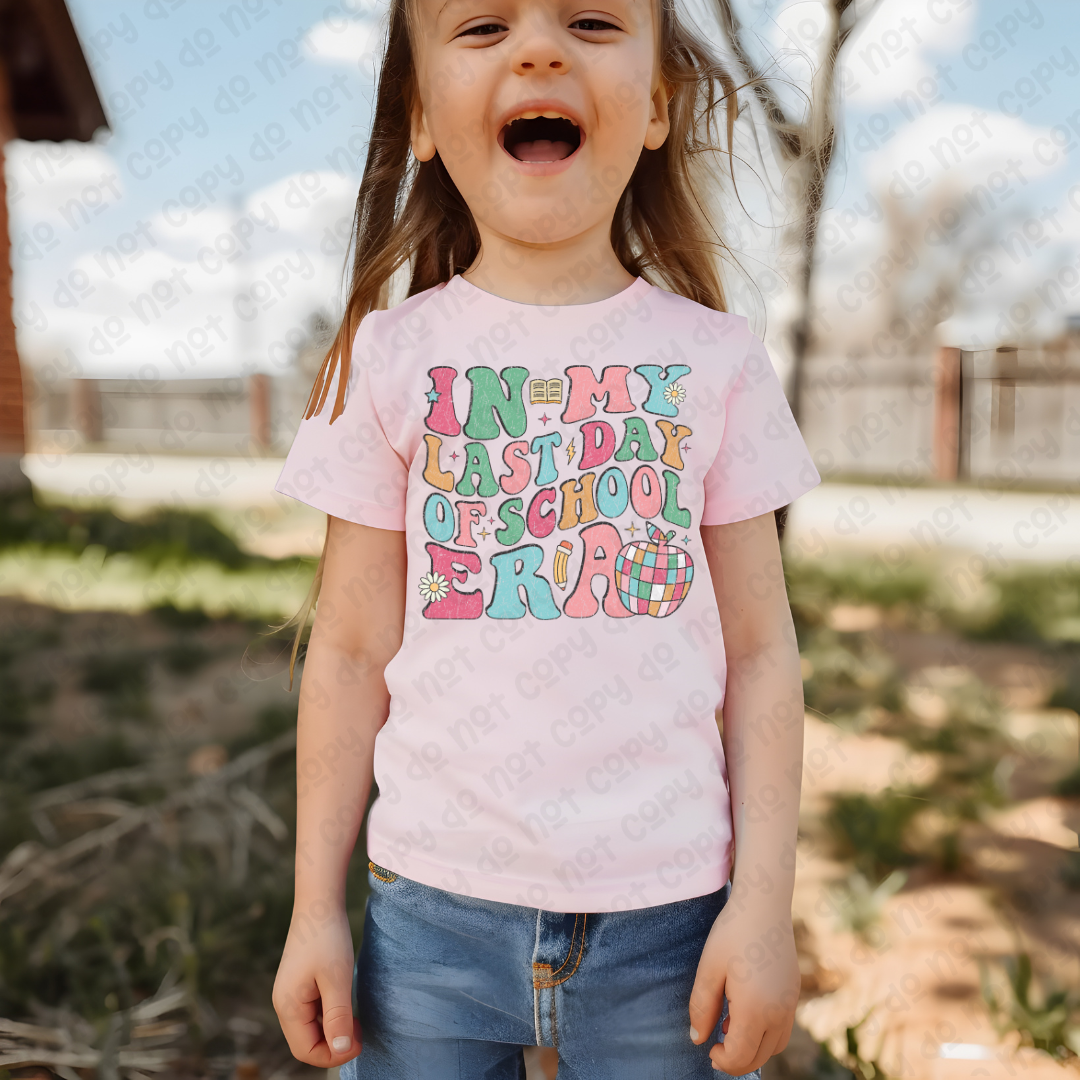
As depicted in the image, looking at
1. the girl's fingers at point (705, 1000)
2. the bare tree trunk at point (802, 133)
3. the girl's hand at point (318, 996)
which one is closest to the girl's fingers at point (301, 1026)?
the girl's hand at point (318, 996)

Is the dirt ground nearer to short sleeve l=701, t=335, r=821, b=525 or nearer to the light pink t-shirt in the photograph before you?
the light pink t-shirt

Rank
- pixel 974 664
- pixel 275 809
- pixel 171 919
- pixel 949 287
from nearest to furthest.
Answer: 1. pixel 171 919
2. pixel 275 809
3. pixel 974 664
4. pixel 949 287

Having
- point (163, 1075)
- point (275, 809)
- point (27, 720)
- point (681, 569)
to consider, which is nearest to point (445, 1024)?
point (681, 569)

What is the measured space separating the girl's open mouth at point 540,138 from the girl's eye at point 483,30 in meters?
0.09

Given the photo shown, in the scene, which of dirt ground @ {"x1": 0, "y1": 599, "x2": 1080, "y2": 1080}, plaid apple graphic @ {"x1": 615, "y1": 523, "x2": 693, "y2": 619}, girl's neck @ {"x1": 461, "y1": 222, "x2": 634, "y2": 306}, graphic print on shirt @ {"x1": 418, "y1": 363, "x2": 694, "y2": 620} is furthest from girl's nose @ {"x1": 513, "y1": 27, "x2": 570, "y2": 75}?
dirt ground @ {"x1": 0, "y1": 599, "x2": 1080, "y2": 1080}

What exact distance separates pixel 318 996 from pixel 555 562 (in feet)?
1.64

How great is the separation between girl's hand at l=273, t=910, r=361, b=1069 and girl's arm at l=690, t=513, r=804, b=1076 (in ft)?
1.11

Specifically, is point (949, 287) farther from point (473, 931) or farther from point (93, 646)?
point (473, 931)

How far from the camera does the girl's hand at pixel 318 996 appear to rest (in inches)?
40.0

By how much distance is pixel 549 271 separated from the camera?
105 centimetres

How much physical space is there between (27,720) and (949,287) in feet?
72.1

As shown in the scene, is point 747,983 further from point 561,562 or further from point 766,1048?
point 561,562

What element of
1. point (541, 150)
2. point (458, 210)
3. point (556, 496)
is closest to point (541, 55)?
point (541, 150)

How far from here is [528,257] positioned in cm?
105
